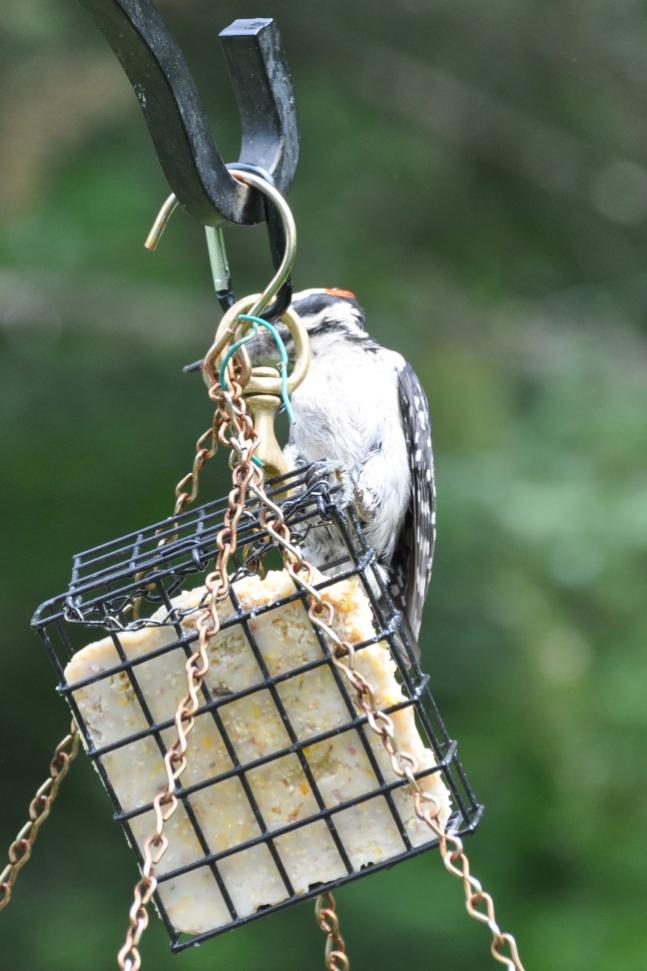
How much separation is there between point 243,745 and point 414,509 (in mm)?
1763

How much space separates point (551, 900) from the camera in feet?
23.4

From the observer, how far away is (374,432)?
13.7 ft

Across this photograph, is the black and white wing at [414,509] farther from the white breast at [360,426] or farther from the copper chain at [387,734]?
the copper chain at [387,734]

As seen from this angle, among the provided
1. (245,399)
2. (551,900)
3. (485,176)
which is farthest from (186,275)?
(245,399)

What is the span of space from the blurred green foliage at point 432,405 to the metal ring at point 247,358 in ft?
11.5

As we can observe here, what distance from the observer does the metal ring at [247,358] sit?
8.20 ft

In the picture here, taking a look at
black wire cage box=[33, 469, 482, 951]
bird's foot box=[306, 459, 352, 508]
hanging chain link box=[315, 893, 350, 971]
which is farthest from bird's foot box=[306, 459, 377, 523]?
hanging chain link box=[315, 893, 350, 971]

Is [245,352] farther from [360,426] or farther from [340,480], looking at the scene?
[360,426]

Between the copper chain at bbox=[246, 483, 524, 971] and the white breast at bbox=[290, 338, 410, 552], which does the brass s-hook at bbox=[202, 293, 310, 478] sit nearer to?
the copper chain at bbox=[246, 483, 524, 971]

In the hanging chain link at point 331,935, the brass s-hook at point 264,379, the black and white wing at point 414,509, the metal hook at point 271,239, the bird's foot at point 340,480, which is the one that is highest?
the metal hook at point 271,239

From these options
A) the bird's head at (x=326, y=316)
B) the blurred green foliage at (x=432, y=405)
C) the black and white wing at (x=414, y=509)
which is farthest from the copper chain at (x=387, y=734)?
the blurred green foliage at (x=432, y=405)

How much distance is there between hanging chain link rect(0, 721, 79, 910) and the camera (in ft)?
8.63

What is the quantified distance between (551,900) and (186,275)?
4.14 m

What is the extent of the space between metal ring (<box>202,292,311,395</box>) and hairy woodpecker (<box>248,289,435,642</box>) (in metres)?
1.29
